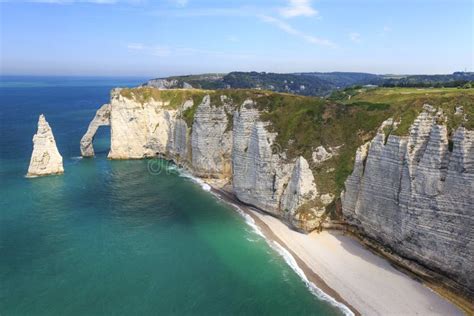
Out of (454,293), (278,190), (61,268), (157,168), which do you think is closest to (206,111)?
(157,168)

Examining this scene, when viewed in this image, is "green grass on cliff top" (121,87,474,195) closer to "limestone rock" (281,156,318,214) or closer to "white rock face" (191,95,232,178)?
"limestone rock" (281,156,318,214)

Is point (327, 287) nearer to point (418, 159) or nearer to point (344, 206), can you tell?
point (344, 206)

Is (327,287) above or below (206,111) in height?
below

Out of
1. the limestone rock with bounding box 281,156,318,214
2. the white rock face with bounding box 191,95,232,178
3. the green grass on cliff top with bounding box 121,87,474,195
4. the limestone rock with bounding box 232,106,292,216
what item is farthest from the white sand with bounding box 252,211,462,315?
the white rock face with bounding box 191,95,232,178

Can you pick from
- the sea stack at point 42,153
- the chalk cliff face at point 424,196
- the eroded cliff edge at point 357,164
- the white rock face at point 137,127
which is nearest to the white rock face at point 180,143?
the eroded cliff edge at point 357,164

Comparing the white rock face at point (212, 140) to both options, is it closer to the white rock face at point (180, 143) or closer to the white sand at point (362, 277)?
the white rock face at point (180, 143)

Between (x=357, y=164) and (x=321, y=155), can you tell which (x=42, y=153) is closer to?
(x=321, y=155)
